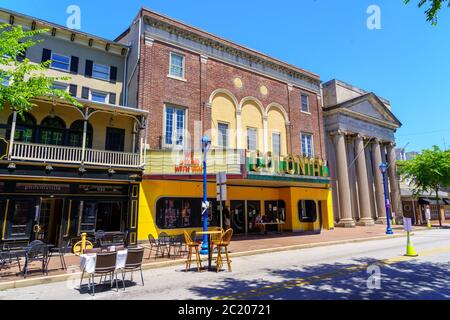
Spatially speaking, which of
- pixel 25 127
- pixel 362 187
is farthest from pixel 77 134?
pixel 362 187

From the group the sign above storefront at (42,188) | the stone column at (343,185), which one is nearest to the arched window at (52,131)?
the sign above storefront at (42,188)

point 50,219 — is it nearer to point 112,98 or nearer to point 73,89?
point 73,89

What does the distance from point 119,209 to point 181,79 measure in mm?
9347

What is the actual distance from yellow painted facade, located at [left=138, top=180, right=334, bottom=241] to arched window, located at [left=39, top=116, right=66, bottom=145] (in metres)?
5.11

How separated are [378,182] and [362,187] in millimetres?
4472

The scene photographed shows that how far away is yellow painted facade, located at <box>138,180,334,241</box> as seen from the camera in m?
17.0

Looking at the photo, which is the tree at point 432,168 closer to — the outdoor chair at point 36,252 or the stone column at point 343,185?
the stone column at point 343,185

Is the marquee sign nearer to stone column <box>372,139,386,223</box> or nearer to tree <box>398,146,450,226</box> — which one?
stone column <box>372,139,386,223</box>

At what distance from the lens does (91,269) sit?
25.8ft

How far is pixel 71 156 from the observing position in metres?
15.2

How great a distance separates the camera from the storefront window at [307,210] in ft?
81.0

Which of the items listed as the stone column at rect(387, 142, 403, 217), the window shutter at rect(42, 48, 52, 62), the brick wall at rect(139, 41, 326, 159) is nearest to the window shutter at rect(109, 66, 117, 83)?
the brick wall at rect(139, 41, 326, 159)

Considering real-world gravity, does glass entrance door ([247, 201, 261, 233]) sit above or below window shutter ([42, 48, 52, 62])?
below
